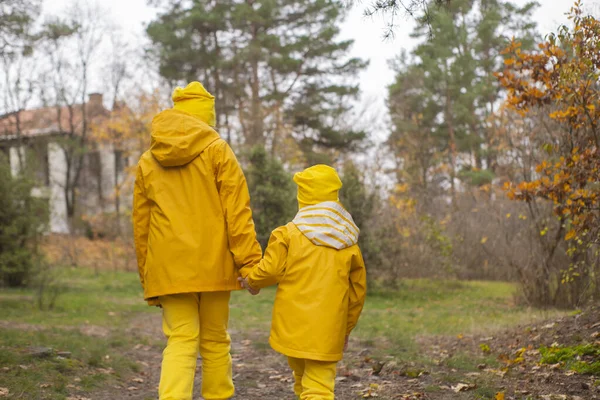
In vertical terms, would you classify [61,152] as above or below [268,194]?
above

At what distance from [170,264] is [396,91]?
26195mm

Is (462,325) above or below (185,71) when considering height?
below

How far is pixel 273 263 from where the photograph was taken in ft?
12.1

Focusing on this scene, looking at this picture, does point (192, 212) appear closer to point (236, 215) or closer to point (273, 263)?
point (236, 215)

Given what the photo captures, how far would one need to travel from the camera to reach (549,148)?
573cm

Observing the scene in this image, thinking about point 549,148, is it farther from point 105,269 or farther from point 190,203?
point 105,269

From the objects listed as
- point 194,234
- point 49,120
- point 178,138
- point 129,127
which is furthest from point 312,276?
point 49,120

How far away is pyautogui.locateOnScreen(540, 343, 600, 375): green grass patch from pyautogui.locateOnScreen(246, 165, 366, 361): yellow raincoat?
8.05 feet

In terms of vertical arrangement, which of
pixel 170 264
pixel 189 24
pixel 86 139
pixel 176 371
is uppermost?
pixel 189 24

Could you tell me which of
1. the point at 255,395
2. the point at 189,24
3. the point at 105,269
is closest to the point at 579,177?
the point at 255,395

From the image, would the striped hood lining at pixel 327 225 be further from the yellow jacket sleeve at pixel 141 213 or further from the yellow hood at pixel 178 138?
the yellow jacket sleeve at pixel 141 213

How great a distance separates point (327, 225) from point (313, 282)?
0.34 m

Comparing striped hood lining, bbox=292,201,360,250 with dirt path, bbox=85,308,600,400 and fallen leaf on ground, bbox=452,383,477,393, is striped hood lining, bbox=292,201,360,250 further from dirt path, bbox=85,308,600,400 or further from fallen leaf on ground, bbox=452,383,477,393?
fallen leaf on ground, bbox=452,383,477,393

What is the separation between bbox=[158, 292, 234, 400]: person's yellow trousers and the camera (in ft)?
12.0
